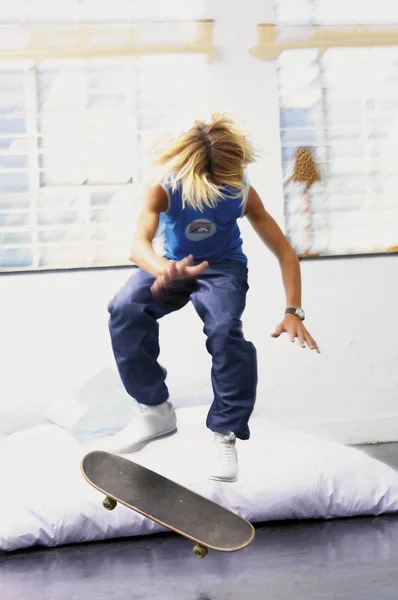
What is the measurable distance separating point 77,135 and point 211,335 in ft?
4.81

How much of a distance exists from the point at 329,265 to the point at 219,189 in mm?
1226

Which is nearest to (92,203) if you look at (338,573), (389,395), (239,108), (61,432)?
(239,108)

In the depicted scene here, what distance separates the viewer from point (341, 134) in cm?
395

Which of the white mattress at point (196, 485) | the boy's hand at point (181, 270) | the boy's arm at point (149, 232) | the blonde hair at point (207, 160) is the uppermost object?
the blonde hair at point (207, 160)

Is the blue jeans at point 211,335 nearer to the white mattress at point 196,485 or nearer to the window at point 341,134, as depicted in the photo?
the white mattress at point 196,485

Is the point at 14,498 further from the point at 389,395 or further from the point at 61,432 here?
the point at 389,395

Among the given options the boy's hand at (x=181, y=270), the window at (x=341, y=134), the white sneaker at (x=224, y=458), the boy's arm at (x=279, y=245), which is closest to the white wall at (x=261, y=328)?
the window at (x=341, y=134)

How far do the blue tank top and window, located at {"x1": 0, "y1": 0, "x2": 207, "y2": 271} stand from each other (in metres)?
0.92

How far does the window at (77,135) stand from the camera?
12.2 feet

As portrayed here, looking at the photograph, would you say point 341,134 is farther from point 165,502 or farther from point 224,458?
point 165,502

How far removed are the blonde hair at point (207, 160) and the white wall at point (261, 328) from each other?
2.73ft

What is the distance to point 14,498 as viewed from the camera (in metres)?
2.88

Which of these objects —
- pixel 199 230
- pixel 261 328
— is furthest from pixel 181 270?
pixel 261 328

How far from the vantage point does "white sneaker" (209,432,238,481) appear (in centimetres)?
275
